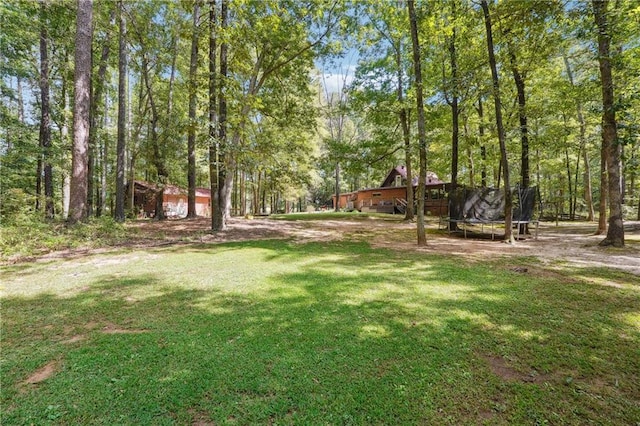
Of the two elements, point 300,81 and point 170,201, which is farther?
point 170,201

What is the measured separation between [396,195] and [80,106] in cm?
2756

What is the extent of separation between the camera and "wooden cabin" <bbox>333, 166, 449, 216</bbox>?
26.4 metres

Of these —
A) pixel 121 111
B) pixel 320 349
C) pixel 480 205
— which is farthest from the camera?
pixel 121 111

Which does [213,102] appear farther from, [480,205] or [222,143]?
[480,205]

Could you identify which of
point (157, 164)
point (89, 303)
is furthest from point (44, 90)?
point (89, 303)

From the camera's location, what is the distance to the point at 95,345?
2.73m

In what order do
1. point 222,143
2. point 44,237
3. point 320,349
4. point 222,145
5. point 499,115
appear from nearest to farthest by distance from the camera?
point 320,349 < point 44,237 < point 499,115 < point 222,143 < point 222,145

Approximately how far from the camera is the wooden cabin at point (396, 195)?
86.5 feet

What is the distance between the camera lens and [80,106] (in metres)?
7.57

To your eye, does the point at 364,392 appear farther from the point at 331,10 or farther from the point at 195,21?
the point at 195,21

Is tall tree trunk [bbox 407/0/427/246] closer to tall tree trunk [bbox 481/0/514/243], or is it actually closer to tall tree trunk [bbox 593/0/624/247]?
tall tree trunk [bbox 481/0/514/243]

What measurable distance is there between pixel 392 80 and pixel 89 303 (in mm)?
17270

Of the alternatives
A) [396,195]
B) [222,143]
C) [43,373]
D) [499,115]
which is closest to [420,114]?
[499,115]

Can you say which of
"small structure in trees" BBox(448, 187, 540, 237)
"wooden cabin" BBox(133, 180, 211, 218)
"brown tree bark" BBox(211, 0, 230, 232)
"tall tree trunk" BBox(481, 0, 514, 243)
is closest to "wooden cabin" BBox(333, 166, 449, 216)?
"small structure in trees" BBox(448, 187, 540, 237)
